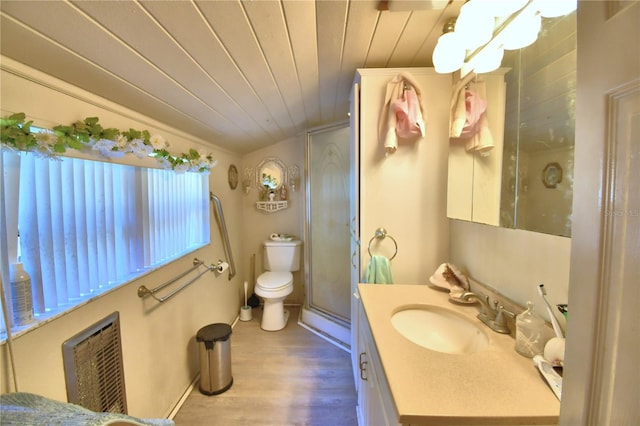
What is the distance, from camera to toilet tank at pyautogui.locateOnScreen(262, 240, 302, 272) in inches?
114

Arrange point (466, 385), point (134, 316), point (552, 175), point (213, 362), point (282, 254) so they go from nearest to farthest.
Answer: point (466, 385) < point (552, 175) < point (134, 316) < point (213, 362) < point (282, 254)

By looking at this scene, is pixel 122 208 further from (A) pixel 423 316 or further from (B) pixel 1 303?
(A) pixel 423 316

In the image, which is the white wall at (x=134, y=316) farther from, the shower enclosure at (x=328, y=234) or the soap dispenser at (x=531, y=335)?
the soap dispenser at (x=531, y=335)

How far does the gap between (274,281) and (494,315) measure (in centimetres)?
204

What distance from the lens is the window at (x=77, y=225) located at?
2.55 ft

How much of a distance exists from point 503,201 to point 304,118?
1.84 metres

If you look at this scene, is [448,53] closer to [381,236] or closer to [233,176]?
[381,236]

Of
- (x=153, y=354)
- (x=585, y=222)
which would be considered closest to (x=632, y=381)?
(x=585, y=222)

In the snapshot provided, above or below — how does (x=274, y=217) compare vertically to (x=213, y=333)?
above

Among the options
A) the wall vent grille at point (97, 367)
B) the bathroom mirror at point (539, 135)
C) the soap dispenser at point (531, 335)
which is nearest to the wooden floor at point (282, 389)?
the wall vent grille at point (97, 367)

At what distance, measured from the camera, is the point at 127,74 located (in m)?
0.95

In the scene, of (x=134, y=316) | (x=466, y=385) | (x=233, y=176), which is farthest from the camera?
(x=233, y=176)

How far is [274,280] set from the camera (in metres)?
2.62

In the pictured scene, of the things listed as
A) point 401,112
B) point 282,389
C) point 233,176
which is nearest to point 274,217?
point 233,176
